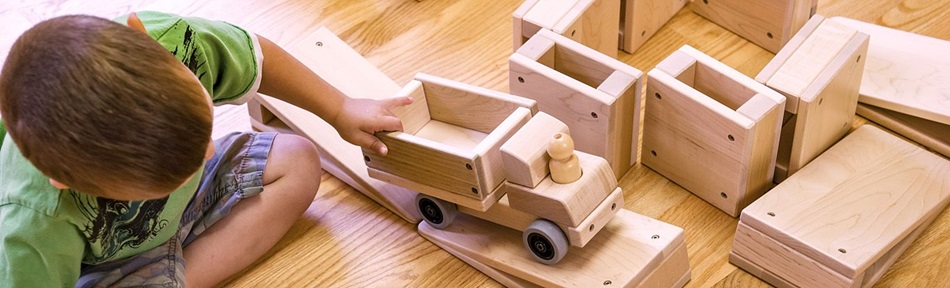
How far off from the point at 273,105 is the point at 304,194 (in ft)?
0.56

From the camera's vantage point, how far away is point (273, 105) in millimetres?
1377

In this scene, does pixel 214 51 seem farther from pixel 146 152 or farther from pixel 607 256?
pixel 607 256

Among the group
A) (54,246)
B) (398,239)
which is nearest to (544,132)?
(398,239)

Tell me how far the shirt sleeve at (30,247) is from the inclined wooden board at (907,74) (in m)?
0.95

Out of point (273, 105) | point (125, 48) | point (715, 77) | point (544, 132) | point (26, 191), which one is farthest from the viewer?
point (273, 105)

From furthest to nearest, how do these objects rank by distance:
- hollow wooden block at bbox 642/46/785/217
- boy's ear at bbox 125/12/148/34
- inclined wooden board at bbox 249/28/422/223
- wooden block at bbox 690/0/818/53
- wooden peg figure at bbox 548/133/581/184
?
1. wooden block at bbox 690/0/818/53
2. inclined wooden board at bbox 249/28/422/223
3. hollow wooden block at bbox 642/46/785/217
4. wooden peg figure at bbox 548/133/581/184
5. boy's ear at bbox 125/12/148/34

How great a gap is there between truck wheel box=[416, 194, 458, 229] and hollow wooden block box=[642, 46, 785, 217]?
0.26 meters

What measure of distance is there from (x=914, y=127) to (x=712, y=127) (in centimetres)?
32

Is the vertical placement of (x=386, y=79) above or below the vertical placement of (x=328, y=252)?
above

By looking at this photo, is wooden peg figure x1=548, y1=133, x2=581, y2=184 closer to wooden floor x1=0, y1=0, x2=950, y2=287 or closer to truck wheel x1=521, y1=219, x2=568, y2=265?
truck wheel x1=521, y1=219, x2=568, y2=265

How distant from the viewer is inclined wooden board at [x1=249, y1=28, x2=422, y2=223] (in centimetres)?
129

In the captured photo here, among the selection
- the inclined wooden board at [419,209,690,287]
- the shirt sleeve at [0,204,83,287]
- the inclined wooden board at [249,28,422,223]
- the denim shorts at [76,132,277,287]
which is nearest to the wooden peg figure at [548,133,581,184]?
the inclined wooden board at [419,209,690,287]

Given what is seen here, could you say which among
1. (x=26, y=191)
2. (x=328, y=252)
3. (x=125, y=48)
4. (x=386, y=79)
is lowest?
(x=328, y=252)

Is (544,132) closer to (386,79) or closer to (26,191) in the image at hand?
(386,79)
